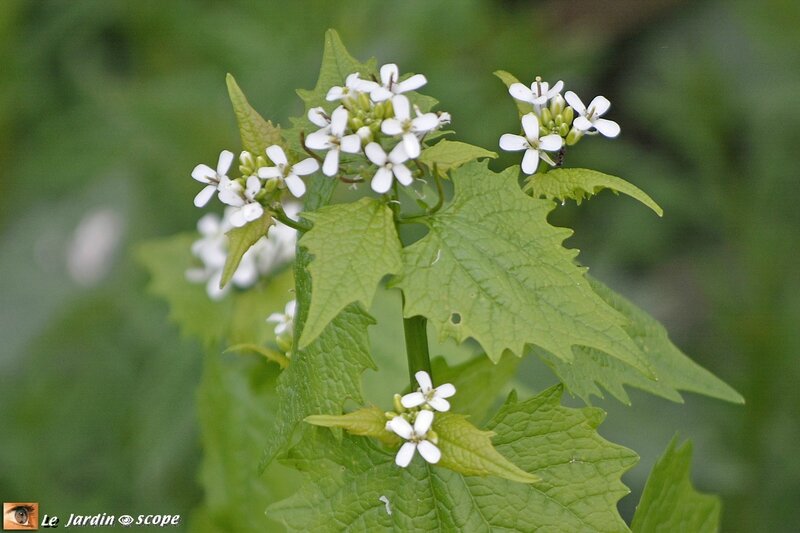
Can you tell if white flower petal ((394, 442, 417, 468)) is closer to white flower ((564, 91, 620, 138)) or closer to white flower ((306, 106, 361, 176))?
white flower ((306, 106, 361, 176))

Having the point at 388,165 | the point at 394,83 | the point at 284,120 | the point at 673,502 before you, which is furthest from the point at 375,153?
the point at 284,120

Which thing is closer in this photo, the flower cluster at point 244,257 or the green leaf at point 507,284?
the green leaf at point 507,284

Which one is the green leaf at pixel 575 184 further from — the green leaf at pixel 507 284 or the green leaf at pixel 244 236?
the green leaf at pixel 244 236

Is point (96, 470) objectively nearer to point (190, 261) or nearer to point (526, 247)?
point (190, 261)

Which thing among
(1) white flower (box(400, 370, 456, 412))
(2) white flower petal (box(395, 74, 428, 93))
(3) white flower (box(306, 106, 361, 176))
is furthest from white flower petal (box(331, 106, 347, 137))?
(1) white flower (box(400, 370, 456, 412))

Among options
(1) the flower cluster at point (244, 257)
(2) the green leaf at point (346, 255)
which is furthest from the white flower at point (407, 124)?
(1) the flower cluster at point (244, 257)

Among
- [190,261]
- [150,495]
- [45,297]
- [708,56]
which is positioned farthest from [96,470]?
[708,56]
